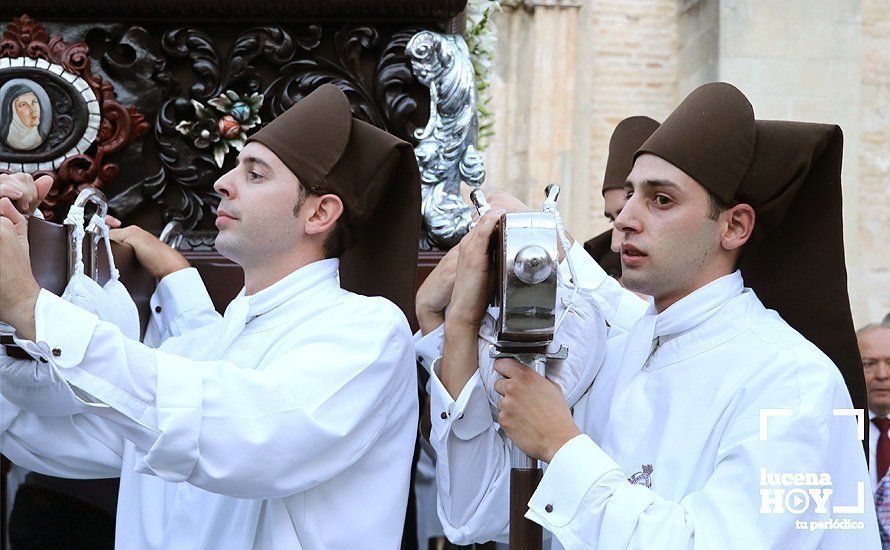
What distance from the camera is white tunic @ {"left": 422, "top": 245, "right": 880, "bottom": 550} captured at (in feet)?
7.87

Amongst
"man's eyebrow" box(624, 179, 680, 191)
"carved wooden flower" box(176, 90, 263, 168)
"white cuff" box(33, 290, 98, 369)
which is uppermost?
"carved wooden flower" box(176, 90, 263, 168)

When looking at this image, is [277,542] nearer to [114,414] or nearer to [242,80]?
[114,414]

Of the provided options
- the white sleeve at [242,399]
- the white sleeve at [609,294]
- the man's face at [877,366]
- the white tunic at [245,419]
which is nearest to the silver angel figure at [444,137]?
the white sleeve at [609,294]

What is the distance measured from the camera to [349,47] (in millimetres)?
4098

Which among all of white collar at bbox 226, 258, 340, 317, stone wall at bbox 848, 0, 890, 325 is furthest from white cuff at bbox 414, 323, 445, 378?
stone wall at bbox 848, 0, 890, 325

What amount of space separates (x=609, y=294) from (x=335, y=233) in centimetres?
86

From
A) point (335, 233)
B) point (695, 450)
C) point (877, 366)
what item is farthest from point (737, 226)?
point (877, 366)

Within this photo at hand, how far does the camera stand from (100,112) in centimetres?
405

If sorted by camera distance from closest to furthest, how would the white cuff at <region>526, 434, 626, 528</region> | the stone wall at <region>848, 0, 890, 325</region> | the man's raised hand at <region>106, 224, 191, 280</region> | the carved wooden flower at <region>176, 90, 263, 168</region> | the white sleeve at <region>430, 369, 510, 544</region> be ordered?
the white cuff at <region>526, 434, 626, 528</region>, the white sleeve at <region>430, 369, 510, 544</region>, the man's raised hand at <region>106, 224, 191, 280</region>, the carved wooden flower at <region>176, 90, 263, 168</region>, the stone wall at <region>848, 0, 890, 325</region>

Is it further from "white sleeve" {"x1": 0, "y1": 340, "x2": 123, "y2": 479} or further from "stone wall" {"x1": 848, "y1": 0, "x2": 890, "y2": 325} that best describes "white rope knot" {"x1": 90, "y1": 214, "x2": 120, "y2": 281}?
"stone wall" {"x1": 848, "y1": 0, "x2": 890, "y2": 325}

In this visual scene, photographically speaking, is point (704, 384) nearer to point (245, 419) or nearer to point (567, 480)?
point (567, 480)

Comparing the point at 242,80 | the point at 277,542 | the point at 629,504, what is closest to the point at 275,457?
the point at 277,542

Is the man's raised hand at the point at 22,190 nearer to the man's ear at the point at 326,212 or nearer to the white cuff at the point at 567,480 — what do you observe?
the man's ear at the point at 326,212

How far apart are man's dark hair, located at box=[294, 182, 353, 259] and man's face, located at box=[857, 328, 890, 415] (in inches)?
101
